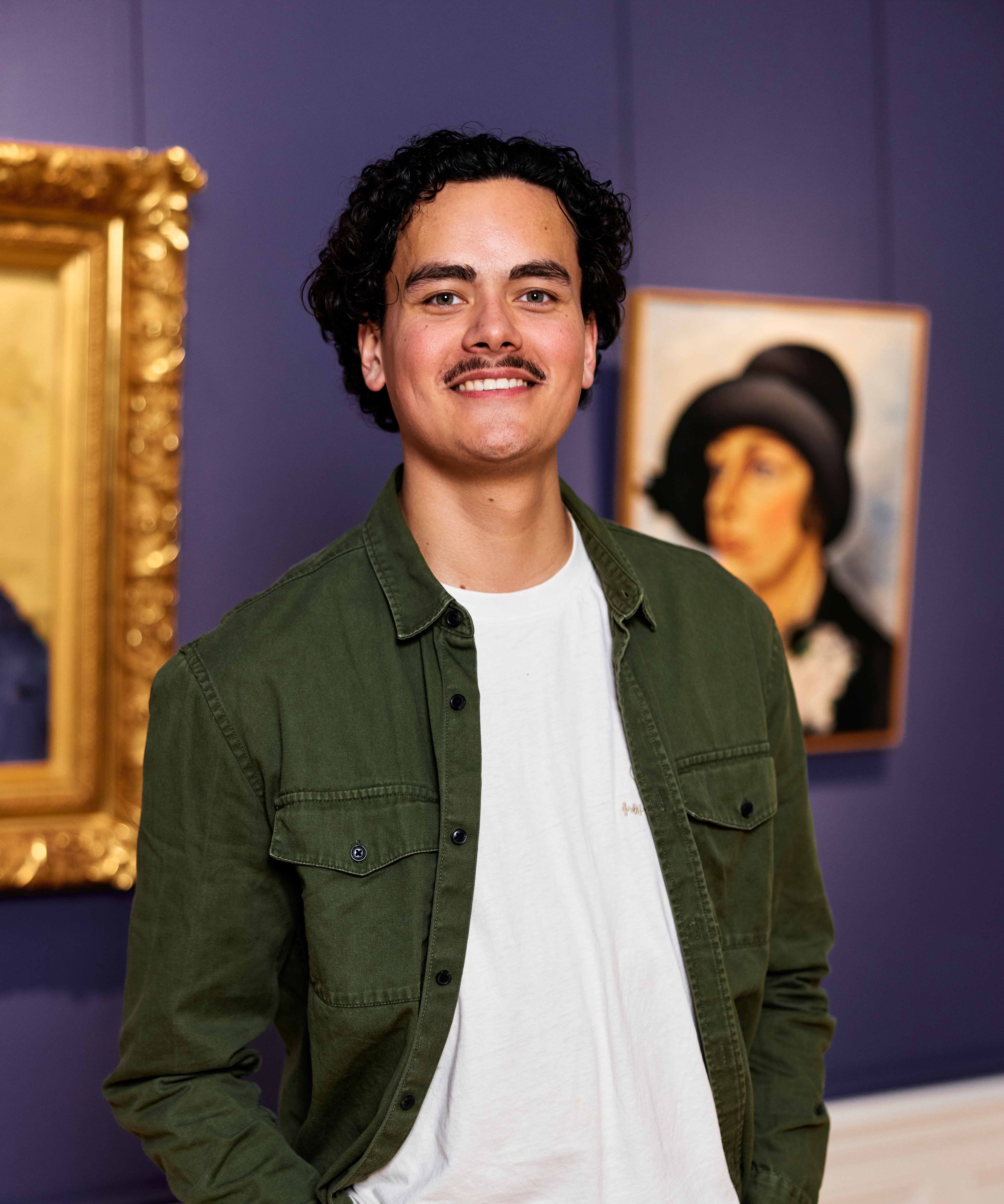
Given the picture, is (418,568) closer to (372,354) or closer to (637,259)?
(372,354)

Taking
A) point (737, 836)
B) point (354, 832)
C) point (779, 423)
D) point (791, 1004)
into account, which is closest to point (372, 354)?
point (354, 832)

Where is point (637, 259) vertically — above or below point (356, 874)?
above

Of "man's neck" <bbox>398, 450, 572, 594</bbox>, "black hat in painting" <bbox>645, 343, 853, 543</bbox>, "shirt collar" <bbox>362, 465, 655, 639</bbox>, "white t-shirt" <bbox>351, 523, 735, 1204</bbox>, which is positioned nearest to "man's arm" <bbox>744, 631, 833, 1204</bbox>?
"white t-shirt" <bbox>351, 523, 735, 1204</bbox>

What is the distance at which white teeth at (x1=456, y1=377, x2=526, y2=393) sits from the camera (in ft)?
4.33

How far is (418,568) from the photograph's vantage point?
1356 mm

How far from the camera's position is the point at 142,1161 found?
6.77ft

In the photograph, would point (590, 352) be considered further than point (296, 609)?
Yes

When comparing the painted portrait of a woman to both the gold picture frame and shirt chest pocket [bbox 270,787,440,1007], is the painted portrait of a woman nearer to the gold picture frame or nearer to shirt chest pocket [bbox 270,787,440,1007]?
the gold picture frame

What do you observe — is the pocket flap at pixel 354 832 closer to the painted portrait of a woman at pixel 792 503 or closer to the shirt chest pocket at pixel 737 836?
the shirt chest pocket at pixel 737 836

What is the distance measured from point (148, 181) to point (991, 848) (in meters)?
2.30

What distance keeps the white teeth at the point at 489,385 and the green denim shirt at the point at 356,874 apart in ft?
0.60

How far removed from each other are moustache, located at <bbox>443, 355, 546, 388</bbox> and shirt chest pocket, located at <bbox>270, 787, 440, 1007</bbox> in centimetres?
48

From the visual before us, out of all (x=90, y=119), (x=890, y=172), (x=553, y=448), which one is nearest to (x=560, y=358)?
(x=553, y=448)

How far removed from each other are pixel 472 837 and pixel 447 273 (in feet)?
2.13
